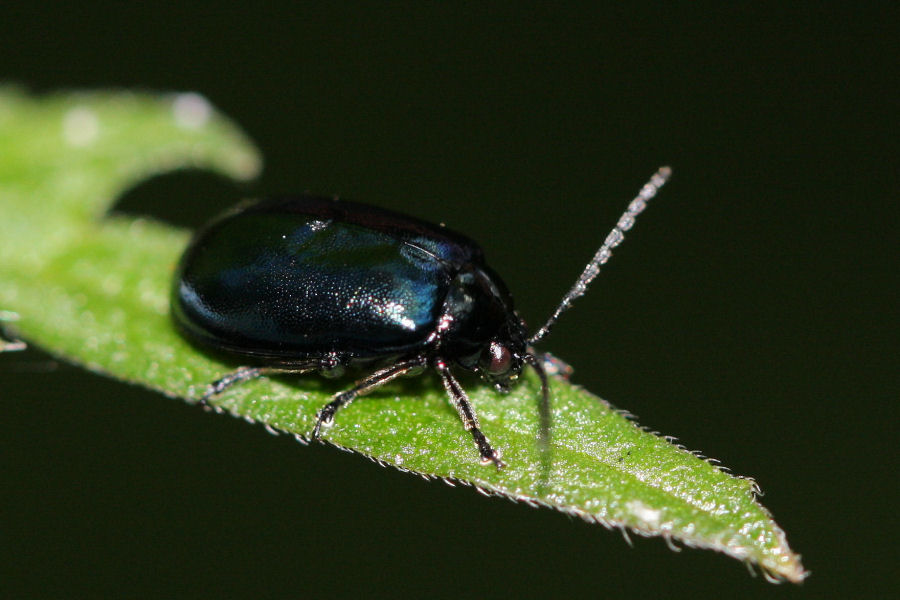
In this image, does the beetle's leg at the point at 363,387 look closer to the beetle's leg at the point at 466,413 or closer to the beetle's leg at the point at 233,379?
the beetle's leg at the point at 466,413

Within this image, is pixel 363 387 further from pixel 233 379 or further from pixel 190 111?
pixel 190 111

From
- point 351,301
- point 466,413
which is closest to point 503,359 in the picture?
point 466,413

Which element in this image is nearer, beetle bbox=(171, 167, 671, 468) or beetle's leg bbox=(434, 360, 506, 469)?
beetle's leg bbox=(434, 360, 506, 469)

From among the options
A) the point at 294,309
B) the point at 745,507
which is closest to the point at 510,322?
the point at 294,309

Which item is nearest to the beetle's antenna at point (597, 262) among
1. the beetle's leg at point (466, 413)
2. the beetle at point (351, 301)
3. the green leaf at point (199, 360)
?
the beetle at point (351, 301)

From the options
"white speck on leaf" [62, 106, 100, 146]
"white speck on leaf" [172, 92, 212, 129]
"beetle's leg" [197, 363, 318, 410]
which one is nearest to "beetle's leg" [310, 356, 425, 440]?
"beetle's leg" [197, 363, 318, 410]

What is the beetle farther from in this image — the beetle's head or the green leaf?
the green leaf

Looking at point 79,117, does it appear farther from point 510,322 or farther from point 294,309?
point 510,322
